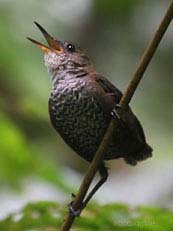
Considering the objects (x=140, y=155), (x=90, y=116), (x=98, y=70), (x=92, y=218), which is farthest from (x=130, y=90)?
(x=98, y=70)

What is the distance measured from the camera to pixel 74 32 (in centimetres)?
704

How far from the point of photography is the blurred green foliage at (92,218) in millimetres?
2377

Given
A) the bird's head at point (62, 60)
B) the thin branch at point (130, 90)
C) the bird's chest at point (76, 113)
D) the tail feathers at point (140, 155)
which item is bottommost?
the tail feathers at point (140, 155)

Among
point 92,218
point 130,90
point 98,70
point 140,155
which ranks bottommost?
point 98,70

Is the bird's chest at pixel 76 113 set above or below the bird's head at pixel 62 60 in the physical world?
below

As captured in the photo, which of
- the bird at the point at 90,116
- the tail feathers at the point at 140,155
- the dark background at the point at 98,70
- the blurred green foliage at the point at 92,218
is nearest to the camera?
the blurred green foliage at the point at 92,218

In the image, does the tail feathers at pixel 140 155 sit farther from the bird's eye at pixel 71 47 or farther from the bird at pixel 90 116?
the bird's eye at pixel 71 47

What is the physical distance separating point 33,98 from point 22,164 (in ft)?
Result: 5.24

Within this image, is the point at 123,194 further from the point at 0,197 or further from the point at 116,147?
the point at 116,147

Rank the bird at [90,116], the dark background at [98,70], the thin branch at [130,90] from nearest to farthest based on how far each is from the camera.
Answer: the thin branch at [130,90] → the bird at [90,116] → the dark background at [98,70]

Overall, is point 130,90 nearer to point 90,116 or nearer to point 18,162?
point 90,116

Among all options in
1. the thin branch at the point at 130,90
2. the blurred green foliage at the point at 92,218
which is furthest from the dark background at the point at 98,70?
the thin branch at the point at 130,90

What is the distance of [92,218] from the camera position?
101 inches

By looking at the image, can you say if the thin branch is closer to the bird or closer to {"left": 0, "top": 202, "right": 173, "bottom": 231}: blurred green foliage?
{"left": 0, "top": 202, "right": 173, "bottom": 231}: blurred green foliage
